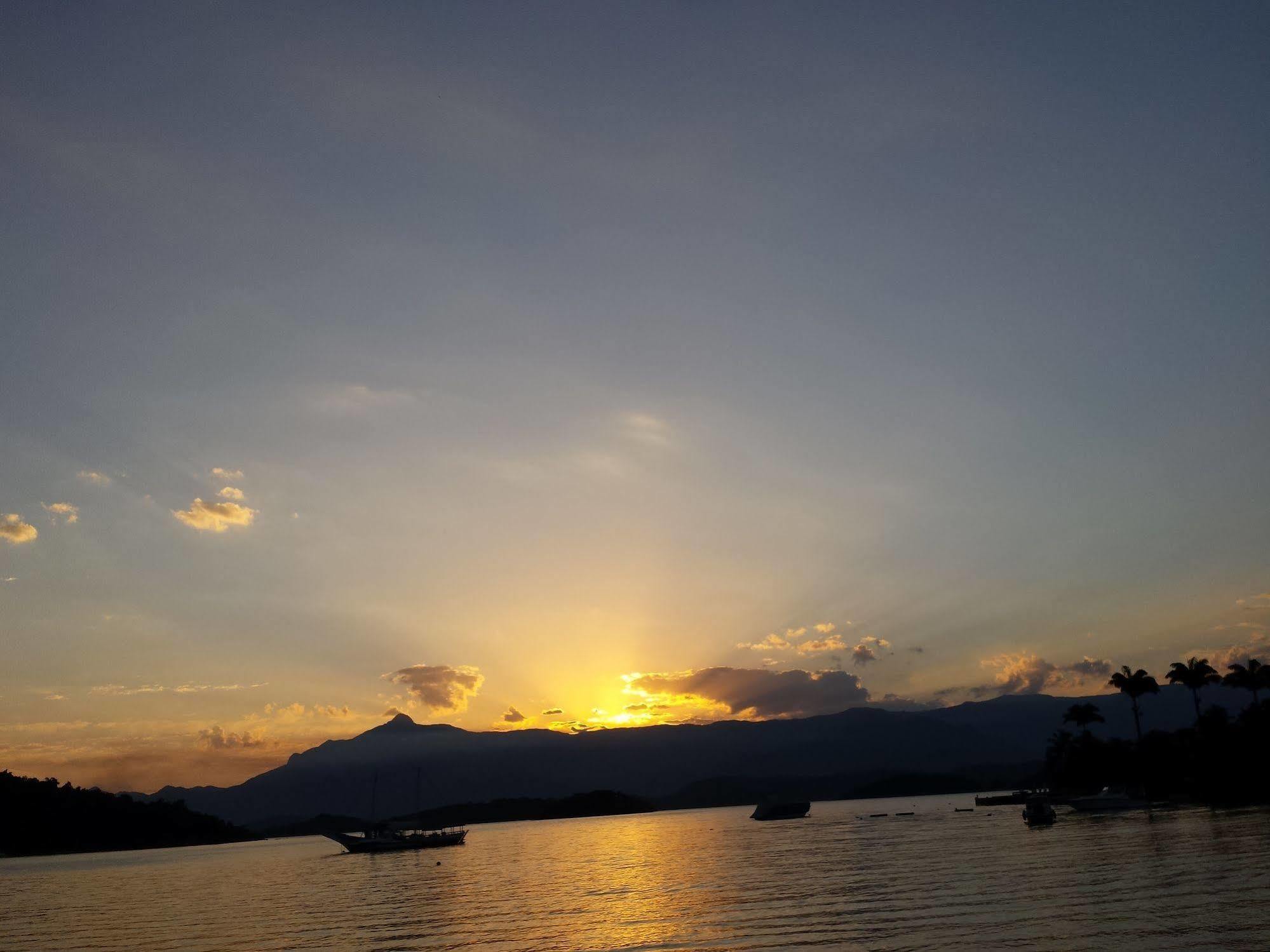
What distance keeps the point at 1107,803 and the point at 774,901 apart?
110 meters

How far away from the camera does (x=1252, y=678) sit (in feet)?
504

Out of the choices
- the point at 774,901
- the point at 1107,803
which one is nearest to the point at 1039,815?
the point at 1107,803

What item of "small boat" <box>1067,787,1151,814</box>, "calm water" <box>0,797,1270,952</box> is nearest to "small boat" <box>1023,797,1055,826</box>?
"calm water" <box>0,797,1270,952</box>

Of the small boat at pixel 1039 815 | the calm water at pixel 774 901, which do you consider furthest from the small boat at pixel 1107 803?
the small boat at pixel 1039 815

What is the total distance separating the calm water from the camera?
179 ft

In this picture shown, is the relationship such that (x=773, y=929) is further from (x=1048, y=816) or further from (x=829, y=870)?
(x=1048, y=816)

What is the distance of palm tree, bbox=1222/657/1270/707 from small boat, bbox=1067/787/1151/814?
25.1 metres

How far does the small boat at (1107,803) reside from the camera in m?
154

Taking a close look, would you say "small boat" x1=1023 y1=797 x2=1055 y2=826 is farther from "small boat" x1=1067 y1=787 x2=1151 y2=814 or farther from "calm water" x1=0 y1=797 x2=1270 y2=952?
"small boat" x1=1067 y1=787 x2=1151 y2=814

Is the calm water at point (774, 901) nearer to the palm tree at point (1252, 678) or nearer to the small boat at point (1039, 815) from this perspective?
the small boat at point (1039, 815)

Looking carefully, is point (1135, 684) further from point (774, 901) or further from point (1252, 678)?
point (774, 901)

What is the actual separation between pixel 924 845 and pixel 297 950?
293 ft

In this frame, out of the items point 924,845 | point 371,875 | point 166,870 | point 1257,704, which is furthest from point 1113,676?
point 166,870

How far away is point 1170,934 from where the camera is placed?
4803 centimetres
